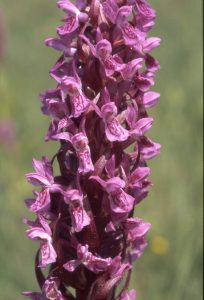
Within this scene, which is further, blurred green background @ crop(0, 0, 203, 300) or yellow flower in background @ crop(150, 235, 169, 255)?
yellow flower in background @ crop(150, 235, 169, 255)

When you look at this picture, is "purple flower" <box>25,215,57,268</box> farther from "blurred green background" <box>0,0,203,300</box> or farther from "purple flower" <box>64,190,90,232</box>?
"blurred green background" <box>0,0,203,300</box>

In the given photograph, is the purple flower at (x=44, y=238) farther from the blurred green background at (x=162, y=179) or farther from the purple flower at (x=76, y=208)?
the blurred green background at (x=162, y=179)

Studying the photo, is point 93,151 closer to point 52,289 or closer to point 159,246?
point 52,289

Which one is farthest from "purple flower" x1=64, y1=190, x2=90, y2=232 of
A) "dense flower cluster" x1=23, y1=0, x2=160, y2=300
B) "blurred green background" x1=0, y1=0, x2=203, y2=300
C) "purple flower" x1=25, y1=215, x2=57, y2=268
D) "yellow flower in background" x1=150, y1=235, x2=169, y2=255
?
"yellow flower in background" x1=150, y1=235, x2=169, y2=255

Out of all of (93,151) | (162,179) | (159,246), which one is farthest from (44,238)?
(162,179)

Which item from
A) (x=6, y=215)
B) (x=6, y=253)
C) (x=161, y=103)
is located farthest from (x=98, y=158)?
(x=161, y=103)
